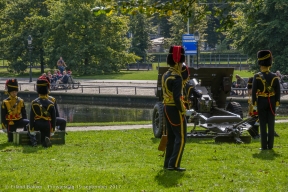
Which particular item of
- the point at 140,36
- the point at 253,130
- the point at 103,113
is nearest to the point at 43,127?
the point at 253,130

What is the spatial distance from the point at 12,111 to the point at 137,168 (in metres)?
5.50

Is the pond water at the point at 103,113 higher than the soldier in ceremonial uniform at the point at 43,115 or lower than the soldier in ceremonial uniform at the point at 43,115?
lower

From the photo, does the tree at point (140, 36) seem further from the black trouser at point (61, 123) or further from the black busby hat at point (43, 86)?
the black busby hat at point (43, 86)

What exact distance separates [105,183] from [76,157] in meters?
2.94

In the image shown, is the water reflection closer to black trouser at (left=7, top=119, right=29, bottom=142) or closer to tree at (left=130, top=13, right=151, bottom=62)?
black trouser at (left=7, top=119, right=29, bottom=142)

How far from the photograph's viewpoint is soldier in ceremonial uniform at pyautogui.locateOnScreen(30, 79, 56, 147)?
563 inches

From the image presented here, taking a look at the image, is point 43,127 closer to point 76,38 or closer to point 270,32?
point 270,32

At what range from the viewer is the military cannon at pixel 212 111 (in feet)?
49.7

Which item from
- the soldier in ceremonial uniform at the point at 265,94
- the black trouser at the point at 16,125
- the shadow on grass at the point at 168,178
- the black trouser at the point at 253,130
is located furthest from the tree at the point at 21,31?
the shadow on grass at the point at 168,178

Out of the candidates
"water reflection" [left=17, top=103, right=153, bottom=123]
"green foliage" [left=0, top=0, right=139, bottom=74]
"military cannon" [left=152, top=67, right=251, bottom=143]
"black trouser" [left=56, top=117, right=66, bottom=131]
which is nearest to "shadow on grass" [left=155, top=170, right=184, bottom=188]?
"military cannon" [left=152, top=67, right=251, bottom=143]

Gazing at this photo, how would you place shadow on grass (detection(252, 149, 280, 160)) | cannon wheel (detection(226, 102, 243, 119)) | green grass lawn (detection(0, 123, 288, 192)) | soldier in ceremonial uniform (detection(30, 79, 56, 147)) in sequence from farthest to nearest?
cannon wheel (detection(226, 102, 243, 119)), soldier in ceremonial uniform (detection(30, 79, 56, 147)), shadow on grass (detection(252, 149, 280, 160)), green grass lawn (detection(0, 123, 288, 192))

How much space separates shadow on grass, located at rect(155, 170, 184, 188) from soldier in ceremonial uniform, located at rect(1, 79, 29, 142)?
5.94 metres

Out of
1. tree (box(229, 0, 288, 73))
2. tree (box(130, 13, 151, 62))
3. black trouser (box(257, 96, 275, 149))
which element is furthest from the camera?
tree (box(130, 13, 151, 62))

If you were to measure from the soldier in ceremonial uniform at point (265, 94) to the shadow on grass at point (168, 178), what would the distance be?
3481 millimetres
